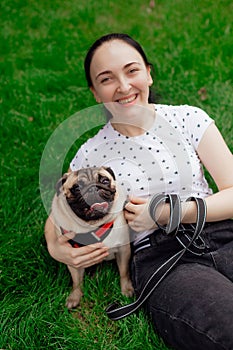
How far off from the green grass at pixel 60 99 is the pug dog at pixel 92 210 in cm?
30

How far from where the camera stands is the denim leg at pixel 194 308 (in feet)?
5.70

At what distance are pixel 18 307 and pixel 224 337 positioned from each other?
1.00 metres

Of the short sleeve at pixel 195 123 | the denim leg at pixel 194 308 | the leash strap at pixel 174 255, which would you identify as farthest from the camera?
the short sleeve at pixel 195 123

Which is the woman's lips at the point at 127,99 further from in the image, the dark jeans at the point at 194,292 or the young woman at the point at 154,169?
the dark jeans at the point at 194,292

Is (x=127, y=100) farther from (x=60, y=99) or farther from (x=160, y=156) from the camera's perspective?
(x=60, y=99)

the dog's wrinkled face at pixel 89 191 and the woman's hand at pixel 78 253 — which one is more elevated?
the dog's wrinkled face at pixel 89 191

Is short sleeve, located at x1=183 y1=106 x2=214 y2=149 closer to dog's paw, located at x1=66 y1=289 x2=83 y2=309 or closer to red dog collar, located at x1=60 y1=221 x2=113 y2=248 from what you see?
red dog collar, located at x1=60 y1=221 x2=113 y2=248

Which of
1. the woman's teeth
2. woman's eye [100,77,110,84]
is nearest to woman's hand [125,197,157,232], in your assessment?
the woman's teeth

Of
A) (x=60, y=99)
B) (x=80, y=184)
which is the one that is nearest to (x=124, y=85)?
(x=80, y=184)

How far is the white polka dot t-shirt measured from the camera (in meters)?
2.19

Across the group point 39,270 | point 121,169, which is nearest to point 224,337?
point 121,169

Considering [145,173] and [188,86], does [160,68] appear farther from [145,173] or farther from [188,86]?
[145,173]

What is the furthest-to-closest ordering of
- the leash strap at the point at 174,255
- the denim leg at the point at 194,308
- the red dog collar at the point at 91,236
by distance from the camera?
the red dog collar at the point at 91,236 < the leash strap at the point at 174,255 < the denim leg at the point at 194,308

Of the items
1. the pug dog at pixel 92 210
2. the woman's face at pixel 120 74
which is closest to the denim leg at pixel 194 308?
the pug dog at pixel 92 210
